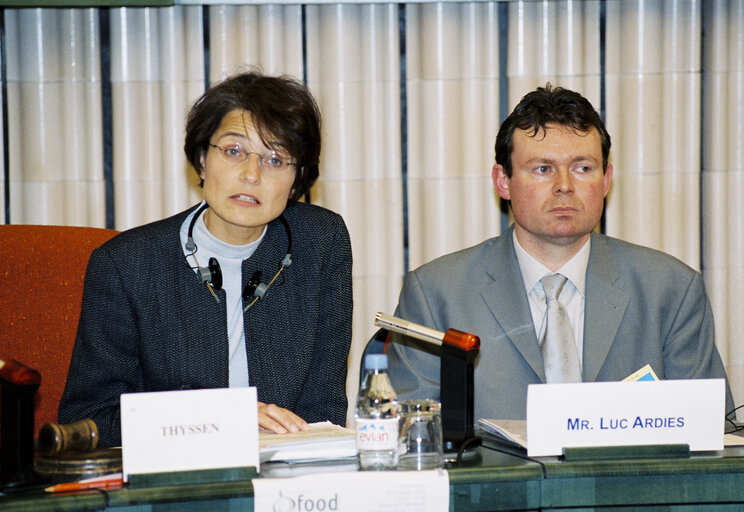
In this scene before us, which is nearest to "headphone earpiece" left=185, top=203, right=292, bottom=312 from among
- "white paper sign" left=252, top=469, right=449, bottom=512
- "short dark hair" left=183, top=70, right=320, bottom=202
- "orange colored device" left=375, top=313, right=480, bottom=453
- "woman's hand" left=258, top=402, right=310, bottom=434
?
"short dark hair" left=183, top=70, right=320, bottom=202

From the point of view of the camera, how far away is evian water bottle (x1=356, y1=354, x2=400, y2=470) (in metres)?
1.40

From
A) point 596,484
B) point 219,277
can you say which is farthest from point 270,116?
point 596,484

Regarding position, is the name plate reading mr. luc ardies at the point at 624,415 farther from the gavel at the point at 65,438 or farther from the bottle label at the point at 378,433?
the gavel at the point at 65,438

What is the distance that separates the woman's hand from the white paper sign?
0.35 metres

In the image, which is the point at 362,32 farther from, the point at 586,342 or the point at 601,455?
the point at 601,455

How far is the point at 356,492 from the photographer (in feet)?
4.43

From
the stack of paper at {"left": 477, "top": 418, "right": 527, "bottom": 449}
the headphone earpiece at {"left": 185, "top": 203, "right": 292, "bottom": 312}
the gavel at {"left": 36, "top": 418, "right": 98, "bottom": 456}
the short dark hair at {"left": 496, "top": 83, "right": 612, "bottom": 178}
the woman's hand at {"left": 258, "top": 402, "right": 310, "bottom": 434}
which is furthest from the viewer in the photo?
the short dark hair at {"left": 496, "top": 83, "right": 612, "bottom": 178}

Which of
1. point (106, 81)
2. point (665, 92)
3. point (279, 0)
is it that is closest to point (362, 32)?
point (279, 0)

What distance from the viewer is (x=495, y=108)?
308cm

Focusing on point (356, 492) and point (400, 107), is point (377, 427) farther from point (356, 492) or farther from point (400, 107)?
point (400, 107)

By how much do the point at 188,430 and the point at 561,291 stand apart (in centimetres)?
114

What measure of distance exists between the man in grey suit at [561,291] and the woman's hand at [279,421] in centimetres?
40

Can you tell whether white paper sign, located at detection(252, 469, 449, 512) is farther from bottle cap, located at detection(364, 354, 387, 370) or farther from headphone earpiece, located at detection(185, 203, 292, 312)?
headphone earpiece, located at detection(185, 203, 292, 312)

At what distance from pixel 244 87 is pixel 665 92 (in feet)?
5.46
